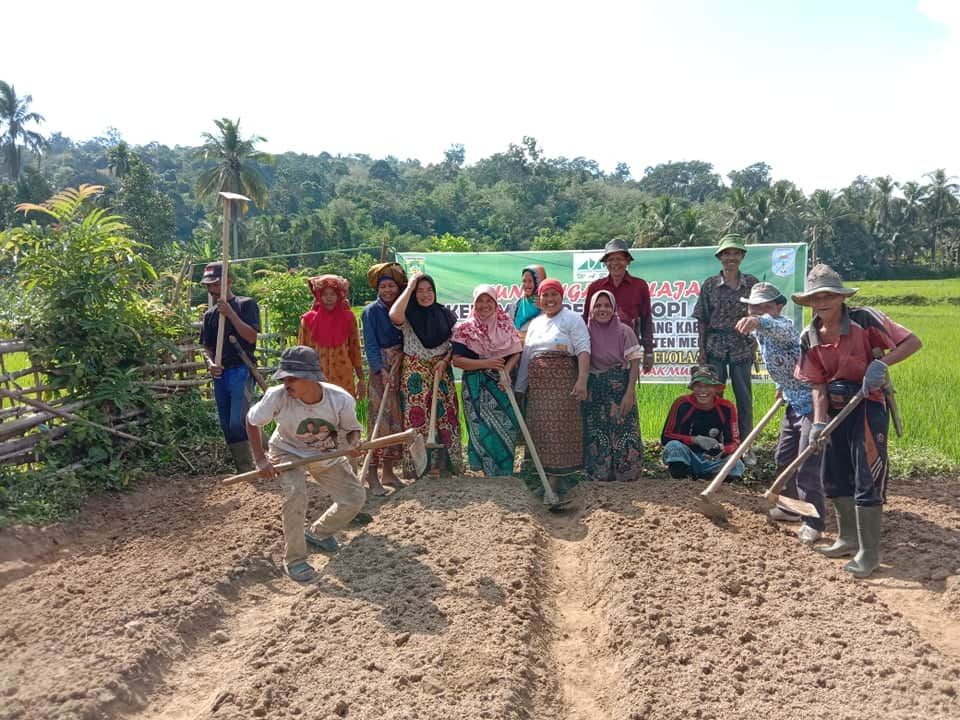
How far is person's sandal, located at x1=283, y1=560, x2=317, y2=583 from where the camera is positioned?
407cm

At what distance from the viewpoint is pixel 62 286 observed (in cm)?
557

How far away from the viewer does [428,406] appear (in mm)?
5445

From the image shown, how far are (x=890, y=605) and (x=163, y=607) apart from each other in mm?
3535

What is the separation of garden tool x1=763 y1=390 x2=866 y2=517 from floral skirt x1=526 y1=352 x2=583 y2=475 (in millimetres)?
1444

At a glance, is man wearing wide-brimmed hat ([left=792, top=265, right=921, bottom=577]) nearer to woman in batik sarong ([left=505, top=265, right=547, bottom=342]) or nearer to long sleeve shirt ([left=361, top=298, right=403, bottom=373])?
woman in batik sarong ([left=505, top=265, right=547, bottom=342])

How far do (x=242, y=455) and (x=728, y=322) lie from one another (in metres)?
3.86

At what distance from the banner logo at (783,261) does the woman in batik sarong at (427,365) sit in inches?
141


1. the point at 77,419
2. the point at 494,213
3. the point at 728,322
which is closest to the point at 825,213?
the point at 494,213

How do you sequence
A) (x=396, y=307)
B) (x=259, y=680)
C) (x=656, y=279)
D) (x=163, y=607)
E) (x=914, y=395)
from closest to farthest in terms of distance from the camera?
(x=259, y=680) < (x=163, y=607) < (x=396, y=307) < (x=656, y=279) < (x=914, y=395)

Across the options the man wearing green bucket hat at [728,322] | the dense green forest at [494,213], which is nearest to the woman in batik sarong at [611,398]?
the man wearing green bucket hat at [728,322]

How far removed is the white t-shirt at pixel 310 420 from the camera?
392 centimetres

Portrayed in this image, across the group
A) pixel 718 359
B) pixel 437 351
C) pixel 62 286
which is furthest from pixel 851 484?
pixel 62 286

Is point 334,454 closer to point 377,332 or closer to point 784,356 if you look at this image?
point 377,332

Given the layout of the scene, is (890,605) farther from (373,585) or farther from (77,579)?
(77,579)
